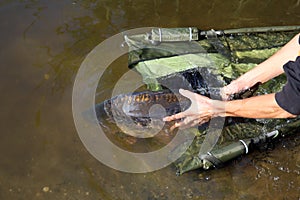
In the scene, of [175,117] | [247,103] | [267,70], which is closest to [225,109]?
[247,103]

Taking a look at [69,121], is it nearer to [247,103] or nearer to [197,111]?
[197,111]

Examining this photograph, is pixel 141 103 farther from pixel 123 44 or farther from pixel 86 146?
pixel 123 44

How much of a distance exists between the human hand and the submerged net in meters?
0.16

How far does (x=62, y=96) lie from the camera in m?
3.20

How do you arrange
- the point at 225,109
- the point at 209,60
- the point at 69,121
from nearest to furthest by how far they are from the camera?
the point at 225,109, the point at 69,121, the point at 209,60

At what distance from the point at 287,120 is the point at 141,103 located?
1198 millimetres

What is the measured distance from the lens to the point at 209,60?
332 cm

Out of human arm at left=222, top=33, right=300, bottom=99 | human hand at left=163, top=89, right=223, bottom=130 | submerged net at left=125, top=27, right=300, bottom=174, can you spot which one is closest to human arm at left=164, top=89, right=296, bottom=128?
human hand at left=163, top=89, right=223, bottom=130

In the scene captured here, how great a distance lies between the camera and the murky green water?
2699mm

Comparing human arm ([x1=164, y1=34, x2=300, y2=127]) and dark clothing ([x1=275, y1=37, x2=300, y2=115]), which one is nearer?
dark clothing ([x1=275, y1=37, x2=300, y2=115])

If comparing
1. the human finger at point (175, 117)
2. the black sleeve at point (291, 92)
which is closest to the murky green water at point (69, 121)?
the human finger at point (175, 117)

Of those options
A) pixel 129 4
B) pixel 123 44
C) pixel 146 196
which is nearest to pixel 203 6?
pixel 129 4

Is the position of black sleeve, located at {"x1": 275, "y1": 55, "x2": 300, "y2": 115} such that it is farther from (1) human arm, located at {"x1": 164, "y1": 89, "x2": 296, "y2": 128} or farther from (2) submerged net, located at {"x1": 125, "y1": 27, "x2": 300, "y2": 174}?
(2) submerged net, located at {"x1": 125, "y1": 27, "x2": 300, "y2": 174}

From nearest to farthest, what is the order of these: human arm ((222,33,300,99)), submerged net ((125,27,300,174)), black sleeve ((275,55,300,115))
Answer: black sleeve ((275,55,300,115))
human arm ((222,33,300,99))
submerged net ((125,27,300,174))
